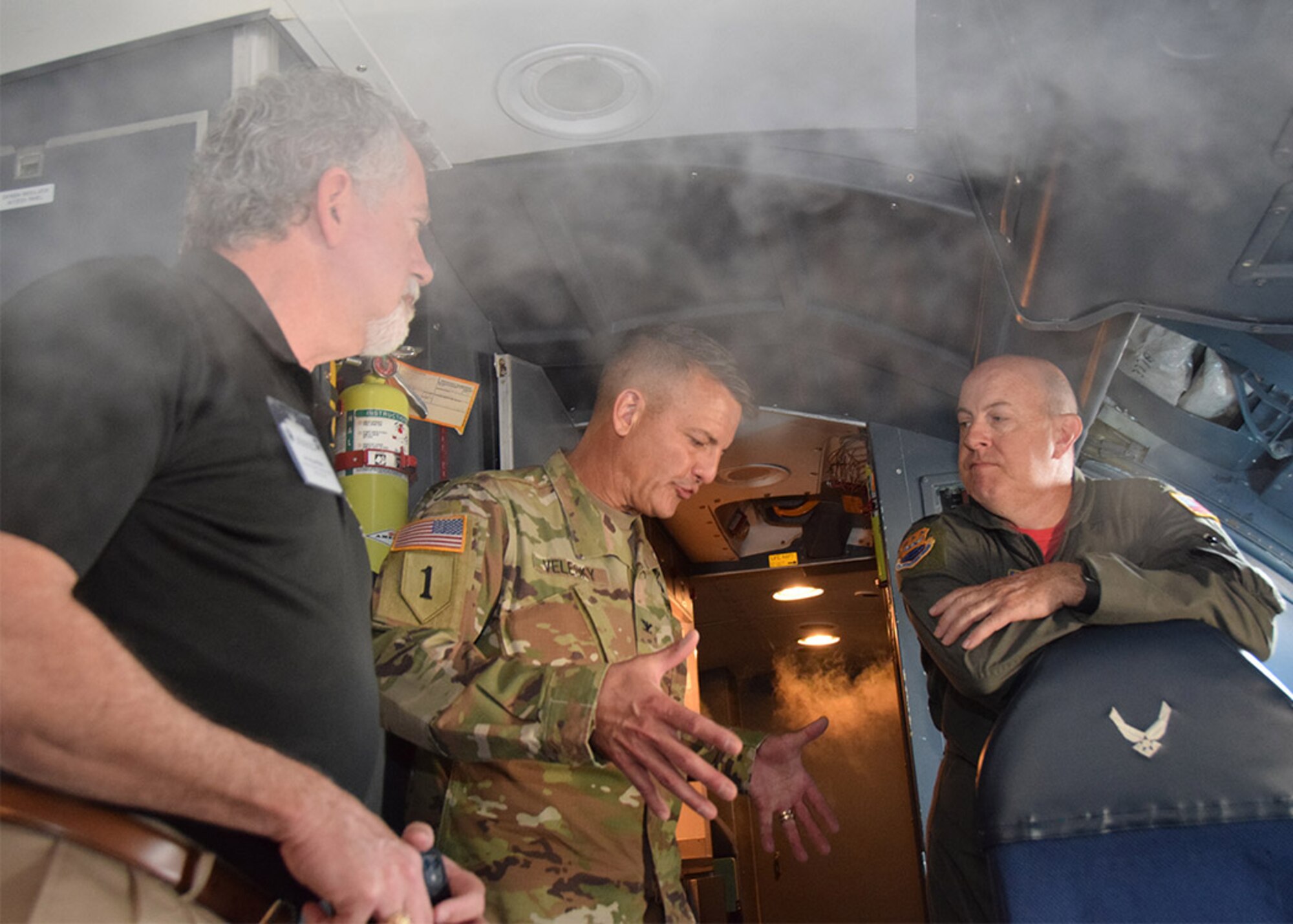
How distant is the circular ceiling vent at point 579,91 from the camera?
1.88 meters

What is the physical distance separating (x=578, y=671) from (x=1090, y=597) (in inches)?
36.9

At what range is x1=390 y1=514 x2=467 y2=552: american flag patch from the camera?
172 centimetres

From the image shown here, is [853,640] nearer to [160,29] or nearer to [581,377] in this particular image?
[581,377]

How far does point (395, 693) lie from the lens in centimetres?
145

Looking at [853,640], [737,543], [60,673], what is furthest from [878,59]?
[853,640]

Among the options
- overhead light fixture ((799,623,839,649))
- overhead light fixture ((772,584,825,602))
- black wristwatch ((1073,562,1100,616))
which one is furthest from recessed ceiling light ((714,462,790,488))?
overhead light fixture ((799,623,839,649))

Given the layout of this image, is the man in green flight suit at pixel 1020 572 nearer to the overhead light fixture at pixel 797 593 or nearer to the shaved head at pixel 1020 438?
the shaved head at pixel 1020 438

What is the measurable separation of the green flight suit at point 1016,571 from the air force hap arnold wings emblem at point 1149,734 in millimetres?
354

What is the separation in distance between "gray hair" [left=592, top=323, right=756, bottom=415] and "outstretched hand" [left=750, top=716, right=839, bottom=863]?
0.87m

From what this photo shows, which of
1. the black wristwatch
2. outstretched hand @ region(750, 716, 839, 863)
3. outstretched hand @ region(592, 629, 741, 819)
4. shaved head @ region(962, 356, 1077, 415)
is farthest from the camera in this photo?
shaved head @ region(962, 356, 1077, 415)

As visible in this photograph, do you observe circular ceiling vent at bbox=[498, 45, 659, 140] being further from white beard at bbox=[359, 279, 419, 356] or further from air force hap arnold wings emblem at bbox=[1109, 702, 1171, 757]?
air force hap arnold wings emblem at bbox=[1109, 702, 1171, 757]

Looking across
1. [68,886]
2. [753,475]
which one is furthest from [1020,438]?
[753,475]

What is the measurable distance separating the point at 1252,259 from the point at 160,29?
2.00 m

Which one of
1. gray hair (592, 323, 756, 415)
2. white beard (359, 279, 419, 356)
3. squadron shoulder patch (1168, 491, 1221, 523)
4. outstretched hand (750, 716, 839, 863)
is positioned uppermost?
gray hair (592, 323, 756, 415)
